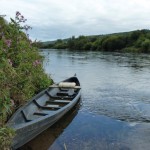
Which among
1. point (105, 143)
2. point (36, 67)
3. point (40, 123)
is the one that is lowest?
point (105, 143)

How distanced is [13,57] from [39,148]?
370 centimetres

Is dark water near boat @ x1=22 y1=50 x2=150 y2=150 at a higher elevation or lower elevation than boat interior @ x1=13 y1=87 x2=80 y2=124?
lower

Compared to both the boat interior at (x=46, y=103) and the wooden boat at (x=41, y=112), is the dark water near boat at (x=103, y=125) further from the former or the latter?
the boat interior at (x=46, y=103)

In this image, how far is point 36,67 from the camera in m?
13.7

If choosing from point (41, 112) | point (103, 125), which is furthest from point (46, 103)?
point (103, 125)

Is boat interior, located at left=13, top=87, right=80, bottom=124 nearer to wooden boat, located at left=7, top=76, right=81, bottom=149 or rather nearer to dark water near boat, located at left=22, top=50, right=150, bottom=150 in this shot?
wooden boat, located at left=7, top=76, right=81, bottom=149

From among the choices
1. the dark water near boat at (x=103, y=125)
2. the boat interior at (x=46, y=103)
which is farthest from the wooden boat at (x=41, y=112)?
the dark water near boat at (x=103, y=125)

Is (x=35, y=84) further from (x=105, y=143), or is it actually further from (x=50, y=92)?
(x=105, y=143)

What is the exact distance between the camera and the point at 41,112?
37.1ft

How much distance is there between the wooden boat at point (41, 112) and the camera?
8.16 meters

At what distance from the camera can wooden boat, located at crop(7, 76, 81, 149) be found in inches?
321

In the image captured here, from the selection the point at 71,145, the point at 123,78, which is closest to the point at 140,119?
the point at 71,145

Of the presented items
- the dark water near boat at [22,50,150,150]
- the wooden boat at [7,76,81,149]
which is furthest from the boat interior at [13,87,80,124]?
the dark water near boat at [22,50,150,150]

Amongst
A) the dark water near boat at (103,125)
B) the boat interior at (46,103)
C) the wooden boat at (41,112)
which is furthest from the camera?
the boat interior at (46,103)
